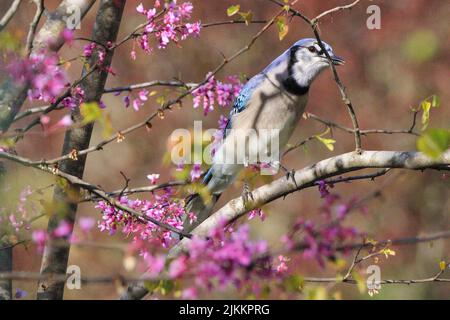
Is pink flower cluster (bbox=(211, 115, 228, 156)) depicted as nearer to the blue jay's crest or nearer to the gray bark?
the blue jay's crest

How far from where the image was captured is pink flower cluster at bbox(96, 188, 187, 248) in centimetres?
251

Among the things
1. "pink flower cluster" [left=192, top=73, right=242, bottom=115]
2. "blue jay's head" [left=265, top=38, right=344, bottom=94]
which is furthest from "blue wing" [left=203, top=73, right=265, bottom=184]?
"pink flower cluster" [left=192, top=73, right=242, bottom=115]

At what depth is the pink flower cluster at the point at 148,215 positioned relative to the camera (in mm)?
2510

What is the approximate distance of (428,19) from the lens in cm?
633

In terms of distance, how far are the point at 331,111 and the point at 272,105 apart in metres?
2.69

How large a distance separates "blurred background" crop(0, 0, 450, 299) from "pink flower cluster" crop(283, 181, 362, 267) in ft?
12.9

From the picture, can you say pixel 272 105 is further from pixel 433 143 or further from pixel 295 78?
pixel 433 143

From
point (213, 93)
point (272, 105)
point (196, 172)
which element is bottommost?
point (196, 172)

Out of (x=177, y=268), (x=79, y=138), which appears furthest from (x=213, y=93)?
(x=177, y=268)

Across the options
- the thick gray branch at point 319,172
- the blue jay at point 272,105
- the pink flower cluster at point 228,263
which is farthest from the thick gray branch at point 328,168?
the blue jay at point 272,105

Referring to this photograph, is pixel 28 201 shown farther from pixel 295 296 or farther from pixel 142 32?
pixel 295 296

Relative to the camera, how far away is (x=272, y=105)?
132 inches

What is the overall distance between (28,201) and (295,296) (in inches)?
42.1

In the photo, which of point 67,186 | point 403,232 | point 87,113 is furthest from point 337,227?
point 403,232
